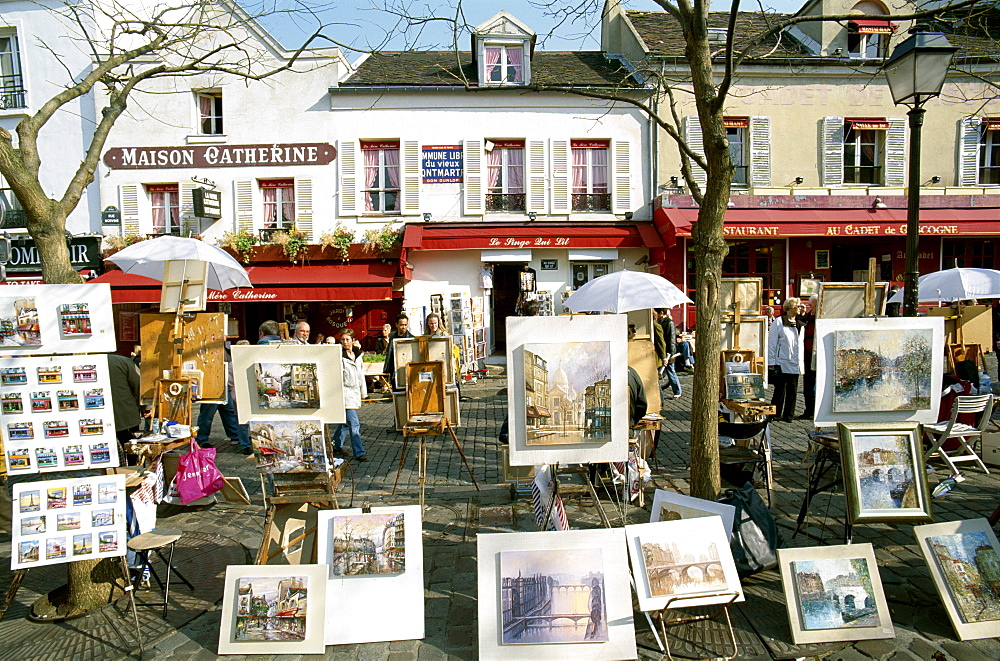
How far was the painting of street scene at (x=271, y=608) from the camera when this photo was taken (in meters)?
3.39

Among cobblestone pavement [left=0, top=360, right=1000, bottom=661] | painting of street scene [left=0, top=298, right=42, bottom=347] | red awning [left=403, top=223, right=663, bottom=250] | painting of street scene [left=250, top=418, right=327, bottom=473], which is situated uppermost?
red awning [left=403, top=223, right=663, bottom=250]

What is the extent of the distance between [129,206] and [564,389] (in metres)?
15.6

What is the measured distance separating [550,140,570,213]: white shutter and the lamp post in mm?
9774

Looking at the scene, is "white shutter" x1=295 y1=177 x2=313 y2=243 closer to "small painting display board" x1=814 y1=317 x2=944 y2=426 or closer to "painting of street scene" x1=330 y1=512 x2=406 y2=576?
"painting of street scene" x1=330 y1=512 x2=406 y2=576

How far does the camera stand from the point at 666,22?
17.0 m

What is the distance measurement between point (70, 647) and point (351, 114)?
13706 mm

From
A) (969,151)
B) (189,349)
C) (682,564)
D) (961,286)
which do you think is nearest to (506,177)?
(961,286)

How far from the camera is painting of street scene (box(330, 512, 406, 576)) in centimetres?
355

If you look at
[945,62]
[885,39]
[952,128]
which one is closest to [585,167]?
[885,39]

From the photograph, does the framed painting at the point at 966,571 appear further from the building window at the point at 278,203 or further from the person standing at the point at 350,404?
the building window at the point at 278,203


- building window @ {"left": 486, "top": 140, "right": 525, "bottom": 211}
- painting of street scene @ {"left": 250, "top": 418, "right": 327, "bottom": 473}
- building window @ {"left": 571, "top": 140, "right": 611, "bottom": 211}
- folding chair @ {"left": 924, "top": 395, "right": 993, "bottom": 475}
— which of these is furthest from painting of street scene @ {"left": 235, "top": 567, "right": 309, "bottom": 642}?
building window @ {"left": 571, "top": 140, "right": 611, "bottom": 211}

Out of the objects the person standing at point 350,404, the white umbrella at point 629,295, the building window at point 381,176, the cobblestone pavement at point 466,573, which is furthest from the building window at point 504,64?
the cobblestone pavement at point 466,573

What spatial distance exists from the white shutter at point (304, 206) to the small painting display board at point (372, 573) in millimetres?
12639

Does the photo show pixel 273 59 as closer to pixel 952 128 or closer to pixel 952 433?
pixel 952 433
